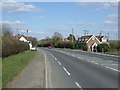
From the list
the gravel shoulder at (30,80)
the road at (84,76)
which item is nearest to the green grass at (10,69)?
the gravel shoulder at (30,80)

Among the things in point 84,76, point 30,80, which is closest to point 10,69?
point 30,80

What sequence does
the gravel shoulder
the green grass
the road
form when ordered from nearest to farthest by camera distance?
the gravel shoulder
the road
the green grass

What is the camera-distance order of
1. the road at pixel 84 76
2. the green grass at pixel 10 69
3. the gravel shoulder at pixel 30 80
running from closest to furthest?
the gravel shoulder at pixel 30 80, the road at pixel 84 76, the green grass at pixel 10 69

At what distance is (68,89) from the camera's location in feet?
31.7

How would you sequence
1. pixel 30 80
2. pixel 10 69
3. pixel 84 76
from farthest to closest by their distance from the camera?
1. pixel 10 69
2. pixel 84 76
3. pixel 30 80

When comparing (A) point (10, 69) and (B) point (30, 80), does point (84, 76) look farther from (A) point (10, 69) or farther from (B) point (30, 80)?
(A) point (10, 69)

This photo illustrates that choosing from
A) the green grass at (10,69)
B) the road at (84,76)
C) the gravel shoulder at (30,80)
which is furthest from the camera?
the green grass at (10,69)

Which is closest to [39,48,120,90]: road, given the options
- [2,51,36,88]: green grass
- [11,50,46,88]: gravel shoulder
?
[11,50,46,88]: gravel shoulder

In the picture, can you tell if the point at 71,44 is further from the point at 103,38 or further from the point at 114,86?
the point at 114,86

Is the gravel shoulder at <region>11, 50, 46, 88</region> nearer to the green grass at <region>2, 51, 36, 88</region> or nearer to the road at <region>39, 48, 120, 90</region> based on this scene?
the green grass at <region>2, 51, 36, 88</region>

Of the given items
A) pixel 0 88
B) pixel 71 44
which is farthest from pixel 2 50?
pixel 71 44

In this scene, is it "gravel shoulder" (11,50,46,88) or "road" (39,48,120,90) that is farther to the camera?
"road" (39,48,120,90)

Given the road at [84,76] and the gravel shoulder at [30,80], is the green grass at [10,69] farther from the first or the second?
the road at [84,76]

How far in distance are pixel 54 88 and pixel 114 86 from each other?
2723mm
